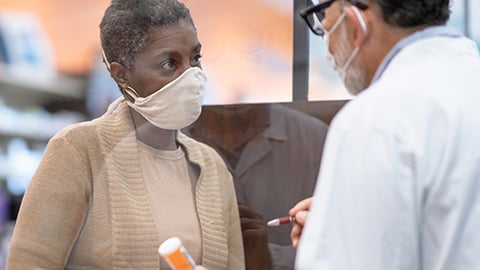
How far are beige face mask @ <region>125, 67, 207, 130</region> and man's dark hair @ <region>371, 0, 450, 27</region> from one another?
0.57 meters

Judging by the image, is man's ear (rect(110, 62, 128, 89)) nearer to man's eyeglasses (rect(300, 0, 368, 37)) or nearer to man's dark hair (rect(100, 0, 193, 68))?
man's dark hair (rect(100, 0, 193, 68))

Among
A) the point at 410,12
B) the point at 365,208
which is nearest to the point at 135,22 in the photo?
the point at 410,12

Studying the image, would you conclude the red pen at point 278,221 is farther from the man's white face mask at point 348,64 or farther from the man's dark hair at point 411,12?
the man's dark hair at point 411,12

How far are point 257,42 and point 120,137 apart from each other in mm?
396

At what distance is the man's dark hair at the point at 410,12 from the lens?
3.38 ft

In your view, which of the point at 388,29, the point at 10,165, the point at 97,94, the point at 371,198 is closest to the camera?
the point at 371,198

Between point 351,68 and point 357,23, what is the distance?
8 centimetres

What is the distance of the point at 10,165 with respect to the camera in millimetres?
2111

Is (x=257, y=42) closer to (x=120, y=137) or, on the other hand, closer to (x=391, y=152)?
(x=120, y=137)

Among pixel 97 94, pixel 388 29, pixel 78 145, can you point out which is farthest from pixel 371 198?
pixel 97 94

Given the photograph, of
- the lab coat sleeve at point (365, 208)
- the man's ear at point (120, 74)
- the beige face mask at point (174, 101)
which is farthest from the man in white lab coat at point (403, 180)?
the man's ear at point (120, 74)

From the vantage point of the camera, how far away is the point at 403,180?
0.88 m

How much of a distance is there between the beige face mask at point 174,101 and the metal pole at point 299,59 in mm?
219

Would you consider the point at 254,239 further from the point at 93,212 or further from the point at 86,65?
the point at 86,65
